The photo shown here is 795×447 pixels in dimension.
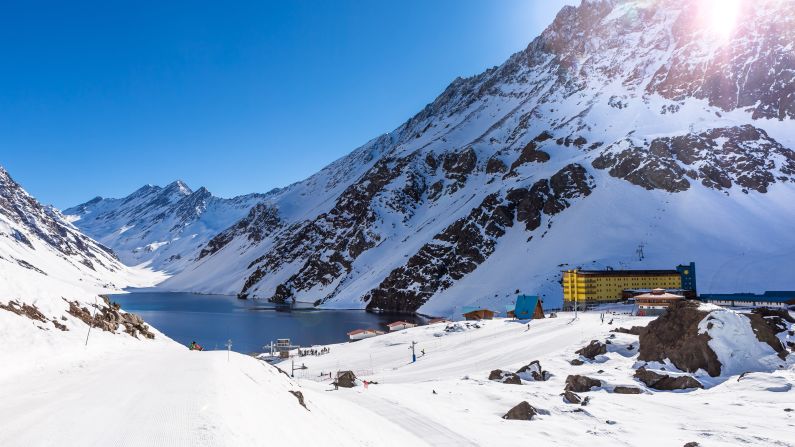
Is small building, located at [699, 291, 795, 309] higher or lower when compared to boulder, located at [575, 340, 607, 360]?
higher

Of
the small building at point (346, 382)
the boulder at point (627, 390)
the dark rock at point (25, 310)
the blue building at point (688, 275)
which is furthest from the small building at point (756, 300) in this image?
the dark rock at point (25, 310)

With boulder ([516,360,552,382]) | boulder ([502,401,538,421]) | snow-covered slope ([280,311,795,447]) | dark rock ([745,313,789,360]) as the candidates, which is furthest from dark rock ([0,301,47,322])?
dark rock ([745,313,789,360])

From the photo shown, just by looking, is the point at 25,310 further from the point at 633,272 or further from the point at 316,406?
the point at 633,272

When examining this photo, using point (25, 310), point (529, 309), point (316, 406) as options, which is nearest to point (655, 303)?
point (529, 309)

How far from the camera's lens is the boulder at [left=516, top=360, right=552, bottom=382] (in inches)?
1368

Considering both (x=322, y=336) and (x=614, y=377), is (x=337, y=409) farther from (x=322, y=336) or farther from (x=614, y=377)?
(x=322, y=336)

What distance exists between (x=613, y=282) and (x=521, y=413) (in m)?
84.1

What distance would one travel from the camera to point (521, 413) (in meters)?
23.4

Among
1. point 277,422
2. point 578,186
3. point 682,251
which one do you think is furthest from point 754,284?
point 277,422

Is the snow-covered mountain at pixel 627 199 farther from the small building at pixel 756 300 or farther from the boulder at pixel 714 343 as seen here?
the boulder at pixel 714 343

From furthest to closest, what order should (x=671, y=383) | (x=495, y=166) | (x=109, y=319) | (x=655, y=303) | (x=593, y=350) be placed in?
(x=495, y=166), (x=655, y=303), (x=593, y=350), (x=671, y=383), (x=109, y=319)

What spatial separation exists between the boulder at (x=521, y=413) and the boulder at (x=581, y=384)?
25.3ft

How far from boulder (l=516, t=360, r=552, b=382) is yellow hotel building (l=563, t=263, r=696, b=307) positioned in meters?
65.1

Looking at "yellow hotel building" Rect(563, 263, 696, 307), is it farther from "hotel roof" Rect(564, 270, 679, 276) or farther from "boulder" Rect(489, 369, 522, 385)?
"boulder" Rect(489, 369, 522, 385)
